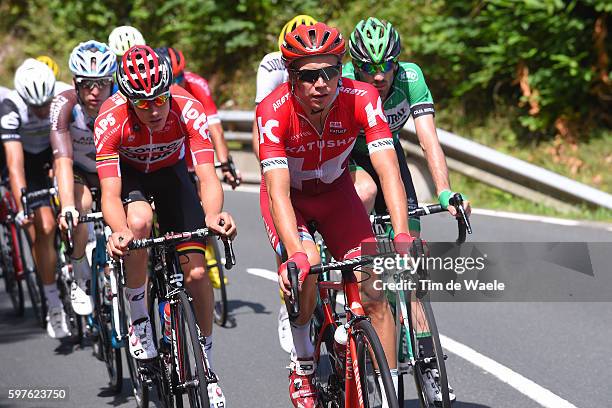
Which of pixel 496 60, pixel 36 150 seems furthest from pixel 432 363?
pixel 496 60

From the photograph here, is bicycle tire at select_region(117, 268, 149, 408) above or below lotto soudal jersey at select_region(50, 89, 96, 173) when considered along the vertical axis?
below

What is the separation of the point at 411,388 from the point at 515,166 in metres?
6.58

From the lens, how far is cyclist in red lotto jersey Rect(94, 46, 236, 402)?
613 centimetres

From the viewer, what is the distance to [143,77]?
611 cm

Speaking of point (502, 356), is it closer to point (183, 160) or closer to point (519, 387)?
point (519, 387)

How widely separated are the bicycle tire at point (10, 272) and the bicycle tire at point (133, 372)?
320 centimetres

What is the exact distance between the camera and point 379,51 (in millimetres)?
6488

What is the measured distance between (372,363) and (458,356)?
2.91 metres

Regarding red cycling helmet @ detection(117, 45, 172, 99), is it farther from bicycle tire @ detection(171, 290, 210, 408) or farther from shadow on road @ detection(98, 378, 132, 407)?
shadow on road @ detection(98, 378, 132, 407)

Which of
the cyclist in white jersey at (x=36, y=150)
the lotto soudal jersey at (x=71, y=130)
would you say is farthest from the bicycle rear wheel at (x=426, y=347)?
the cyclist in white jersey at (x=36, y=150)

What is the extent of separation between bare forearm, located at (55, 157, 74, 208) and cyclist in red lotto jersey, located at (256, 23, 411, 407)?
73.9 inches

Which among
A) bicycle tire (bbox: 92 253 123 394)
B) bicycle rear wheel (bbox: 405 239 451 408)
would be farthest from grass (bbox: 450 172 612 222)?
bicycle rear wheel (bbox: 405 239 451 408)

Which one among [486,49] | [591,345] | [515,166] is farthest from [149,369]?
[486,49]

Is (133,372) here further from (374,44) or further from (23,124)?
(23,124)
